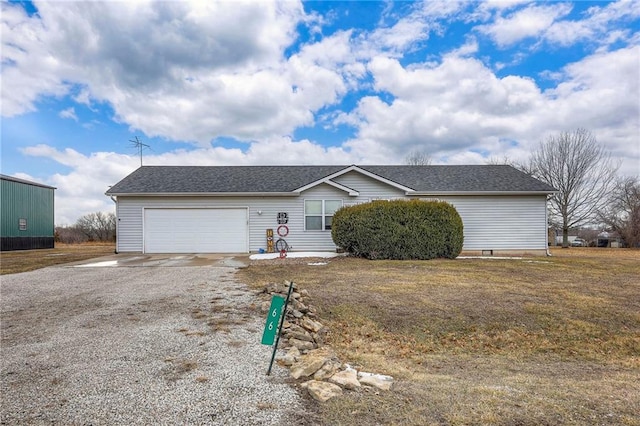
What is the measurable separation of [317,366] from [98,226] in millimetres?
32983

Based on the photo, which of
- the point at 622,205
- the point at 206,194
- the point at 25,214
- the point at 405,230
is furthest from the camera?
the point at 622,205

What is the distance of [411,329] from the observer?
18.2 ft

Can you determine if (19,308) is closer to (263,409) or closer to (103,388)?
(103,388)

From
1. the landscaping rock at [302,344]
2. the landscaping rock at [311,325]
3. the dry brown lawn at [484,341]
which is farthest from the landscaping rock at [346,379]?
the landscaping rock at [311,325]

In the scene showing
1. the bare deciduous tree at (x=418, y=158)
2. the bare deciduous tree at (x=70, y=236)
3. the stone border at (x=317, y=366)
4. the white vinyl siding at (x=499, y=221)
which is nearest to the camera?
the stone border at (x=317, y=366)

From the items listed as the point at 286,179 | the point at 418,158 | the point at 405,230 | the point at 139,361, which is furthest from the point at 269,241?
the point at 418,158

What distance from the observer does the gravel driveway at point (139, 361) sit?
2646 mm

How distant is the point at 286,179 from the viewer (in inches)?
677

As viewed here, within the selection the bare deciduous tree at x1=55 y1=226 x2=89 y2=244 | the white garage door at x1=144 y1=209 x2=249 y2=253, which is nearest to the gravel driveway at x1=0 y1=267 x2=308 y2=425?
the white garage door at x1=144 y1=209 x2=249 y2=253

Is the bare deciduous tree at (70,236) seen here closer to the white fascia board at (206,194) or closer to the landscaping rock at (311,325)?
the white fascia board at (206,194)

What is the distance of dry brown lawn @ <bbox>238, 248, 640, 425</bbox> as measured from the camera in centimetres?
285

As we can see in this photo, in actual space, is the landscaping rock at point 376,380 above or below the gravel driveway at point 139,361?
below

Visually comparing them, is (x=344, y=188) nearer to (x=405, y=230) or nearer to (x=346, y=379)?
(x=405, y=230)

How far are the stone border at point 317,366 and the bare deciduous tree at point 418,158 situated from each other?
32.2 m
